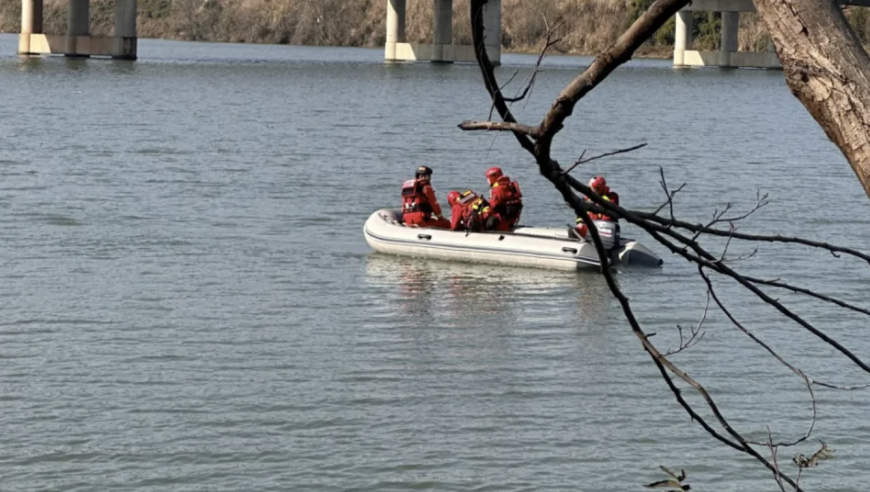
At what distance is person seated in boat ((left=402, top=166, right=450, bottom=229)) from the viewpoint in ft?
63.0

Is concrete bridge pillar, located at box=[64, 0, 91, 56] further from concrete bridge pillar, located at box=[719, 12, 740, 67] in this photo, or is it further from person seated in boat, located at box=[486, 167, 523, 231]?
person seated in boat, located at box=[486, 167, 523, 231]

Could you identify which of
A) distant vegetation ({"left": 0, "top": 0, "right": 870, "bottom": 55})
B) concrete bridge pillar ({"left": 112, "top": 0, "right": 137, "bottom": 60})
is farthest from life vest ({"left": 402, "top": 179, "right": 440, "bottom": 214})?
distant vegetation ({"left": 0, "top": 0, "right": 870, "bottom": 55})

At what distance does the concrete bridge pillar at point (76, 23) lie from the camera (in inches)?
3083

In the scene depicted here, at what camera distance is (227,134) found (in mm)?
39062

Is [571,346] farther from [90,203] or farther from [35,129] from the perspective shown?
[35,129]

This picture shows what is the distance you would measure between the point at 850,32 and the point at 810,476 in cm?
757

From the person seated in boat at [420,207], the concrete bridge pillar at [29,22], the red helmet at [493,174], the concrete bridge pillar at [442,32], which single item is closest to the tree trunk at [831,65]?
the red helmet at [493,174]

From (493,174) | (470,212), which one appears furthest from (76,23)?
(493,174)

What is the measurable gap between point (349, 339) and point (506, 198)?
16.1ft

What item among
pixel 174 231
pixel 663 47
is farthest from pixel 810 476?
pixel 663 47

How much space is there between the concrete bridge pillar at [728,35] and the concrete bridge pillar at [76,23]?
37.2 meters

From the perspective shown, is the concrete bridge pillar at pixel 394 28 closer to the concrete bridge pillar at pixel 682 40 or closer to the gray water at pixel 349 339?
the concrete bridge pillar at pixel 682 40

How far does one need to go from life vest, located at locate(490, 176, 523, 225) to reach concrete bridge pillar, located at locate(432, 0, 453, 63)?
66.7 metres

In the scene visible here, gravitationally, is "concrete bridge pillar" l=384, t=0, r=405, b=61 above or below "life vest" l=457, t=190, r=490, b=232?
above
